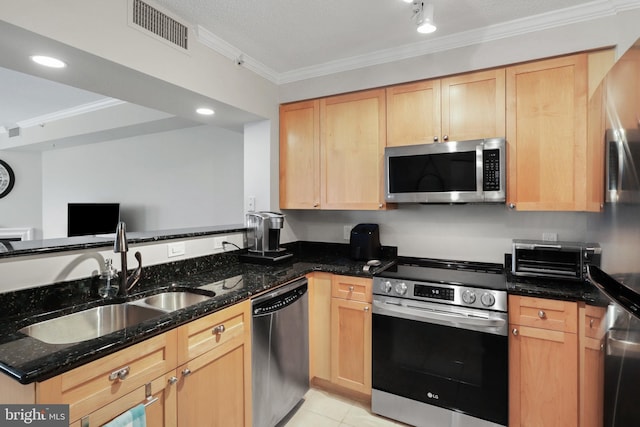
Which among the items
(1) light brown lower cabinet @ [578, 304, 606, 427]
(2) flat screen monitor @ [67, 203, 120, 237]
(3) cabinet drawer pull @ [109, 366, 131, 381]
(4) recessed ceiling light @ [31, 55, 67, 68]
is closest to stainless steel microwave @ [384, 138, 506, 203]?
(1) light brown lower cabinet @ [578, 304, 606, 427]

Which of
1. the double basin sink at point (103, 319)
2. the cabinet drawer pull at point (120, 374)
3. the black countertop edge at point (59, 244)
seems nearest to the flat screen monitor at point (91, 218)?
the black countertop edge at point (59, 244)

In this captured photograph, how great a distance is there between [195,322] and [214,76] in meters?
1.61

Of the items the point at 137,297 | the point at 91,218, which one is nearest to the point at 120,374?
the point at 137,297

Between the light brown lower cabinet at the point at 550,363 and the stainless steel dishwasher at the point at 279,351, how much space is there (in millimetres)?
1276

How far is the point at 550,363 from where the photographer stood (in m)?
1.74

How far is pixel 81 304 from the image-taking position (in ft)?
5.07

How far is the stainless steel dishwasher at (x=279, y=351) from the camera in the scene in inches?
72.9

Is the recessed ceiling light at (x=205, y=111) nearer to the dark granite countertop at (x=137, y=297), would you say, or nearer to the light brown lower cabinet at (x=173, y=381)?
the dark granite countertop at (x=137, y=297)

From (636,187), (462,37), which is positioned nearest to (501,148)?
(462,37)

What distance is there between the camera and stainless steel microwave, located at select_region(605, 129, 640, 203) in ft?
3.48

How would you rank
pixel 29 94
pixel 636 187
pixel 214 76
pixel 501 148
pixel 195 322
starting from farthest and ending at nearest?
pixel 29 94 < pixel 214 76 < pixel 501 148 < pixel 195 322 < pixel 636 187

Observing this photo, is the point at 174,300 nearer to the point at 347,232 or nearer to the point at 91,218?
the point at 347,232

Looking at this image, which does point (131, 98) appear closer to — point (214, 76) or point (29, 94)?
point (214, 76)

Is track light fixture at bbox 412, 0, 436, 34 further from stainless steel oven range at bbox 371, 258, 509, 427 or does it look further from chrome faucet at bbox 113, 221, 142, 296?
chrome faucet at bbox 113, 221, 142, 296
